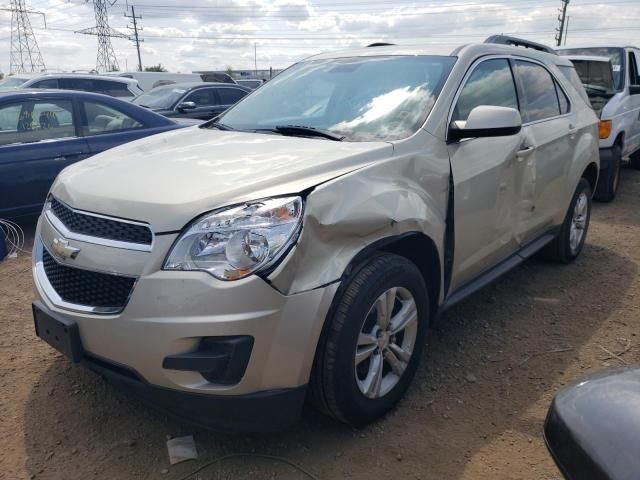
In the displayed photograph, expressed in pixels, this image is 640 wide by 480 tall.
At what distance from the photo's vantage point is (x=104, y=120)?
6.22 m

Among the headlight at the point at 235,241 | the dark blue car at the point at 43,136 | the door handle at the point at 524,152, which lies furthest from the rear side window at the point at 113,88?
the headlight at the point at 235,241

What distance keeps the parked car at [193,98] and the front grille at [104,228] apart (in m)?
7.98

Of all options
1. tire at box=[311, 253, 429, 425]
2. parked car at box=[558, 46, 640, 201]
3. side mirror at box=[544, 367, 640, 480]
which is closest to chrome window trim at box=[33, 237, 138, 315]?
tire at box=[311, 253, 429, 425]

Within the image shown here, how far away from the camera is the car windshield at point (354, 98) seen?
2.99m

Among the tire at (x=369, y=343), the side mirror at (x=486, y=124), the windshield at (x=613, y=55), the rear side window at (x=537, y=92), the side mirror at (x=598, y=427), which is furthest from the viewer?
the windshield at (x=613, y=55)

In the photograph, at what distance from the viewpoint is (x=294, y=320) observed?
7.02 ft

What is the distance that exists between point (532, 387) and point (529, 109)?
194cm

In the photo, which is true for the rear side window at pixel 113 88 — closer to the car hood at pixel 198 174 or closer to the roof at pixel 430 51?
the roof at pixel 430 51

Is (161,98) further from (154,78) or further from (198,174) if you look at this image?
(198,174)

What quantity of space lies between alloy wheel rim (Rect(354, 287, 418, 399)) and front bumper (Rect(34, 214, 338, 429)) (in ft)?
1.16

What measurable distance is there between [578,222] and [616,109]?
3.08 metres

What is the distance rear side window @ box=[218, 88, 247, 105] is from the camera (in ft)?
37.5

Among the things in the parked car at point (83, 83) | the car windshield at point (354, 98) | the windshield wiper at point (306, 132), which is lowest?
the parked car at point (83, 83)

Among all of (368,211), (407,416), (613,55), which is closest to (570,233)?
(407,416)
